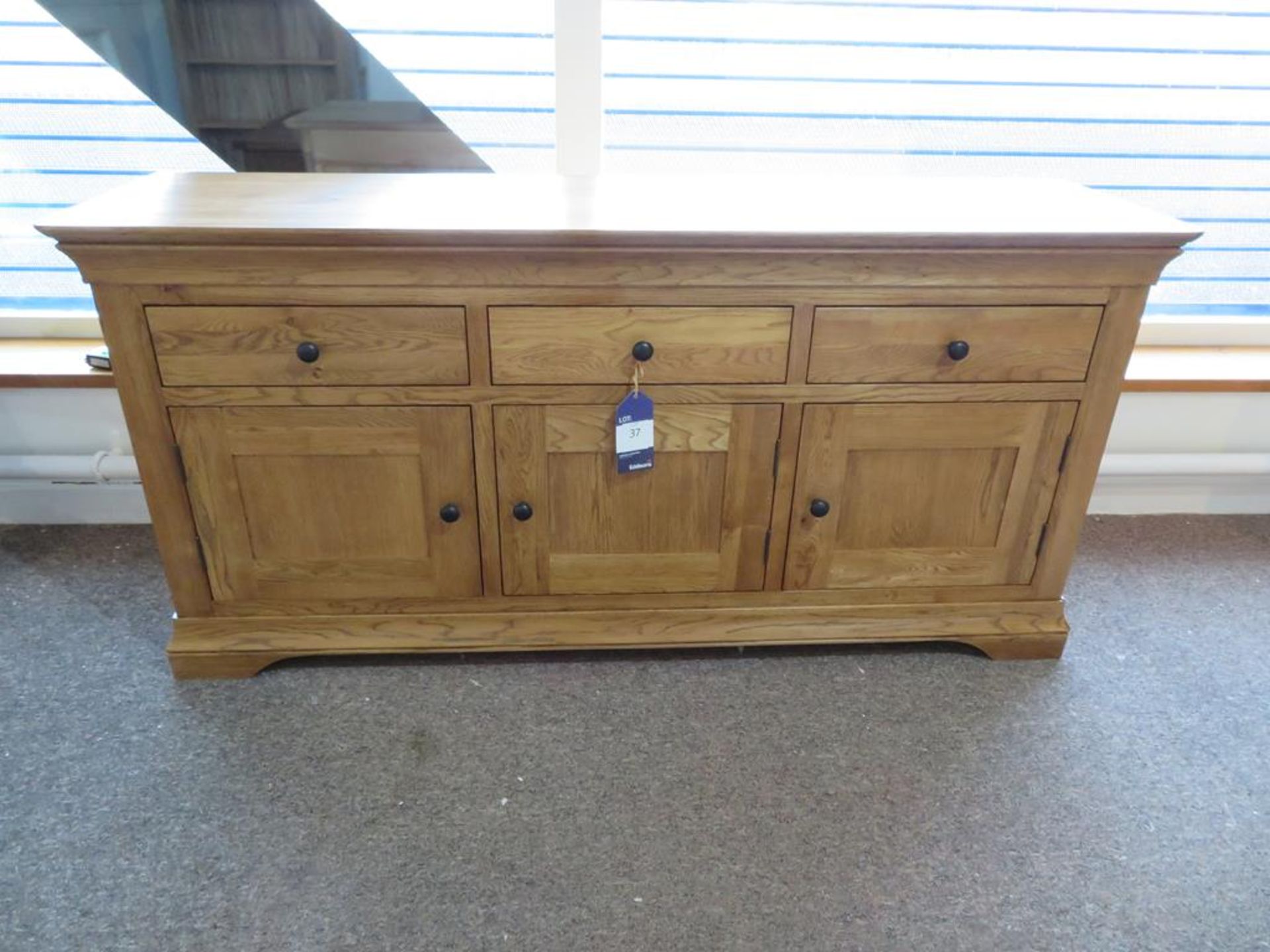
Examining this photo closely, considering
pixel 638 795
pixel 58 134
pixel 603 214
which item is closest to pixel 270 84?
pixel 58 134

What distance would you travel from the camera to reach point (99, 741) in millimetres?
1351

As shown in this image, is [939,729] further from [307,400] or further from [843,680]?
[307,400]

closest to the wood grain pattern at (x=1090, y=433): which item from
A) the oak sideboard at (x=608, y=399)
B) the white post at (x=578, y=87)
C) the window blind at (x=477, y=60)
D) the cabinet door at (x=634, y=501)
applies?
the oak sideboard at (x=608, y=399)

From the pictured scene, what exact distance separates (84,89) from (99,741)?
1.20 metres

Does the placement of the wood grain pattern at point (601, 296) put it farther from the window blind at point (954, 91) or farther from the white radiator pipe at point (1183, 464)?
the white radiator pipe at point (1183, 464)

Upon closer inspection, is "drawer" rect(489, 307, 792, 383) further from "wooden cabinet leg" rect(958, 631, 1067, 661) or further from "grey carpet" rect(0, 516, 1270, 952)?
"wooden cabinet leg" rect(958, 631, 1067, 661)

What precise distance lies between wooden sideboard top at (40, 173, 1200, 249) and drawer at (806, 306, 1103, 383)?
0.10 meters

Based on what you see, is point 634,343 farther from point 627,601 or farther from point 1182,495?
point 1182,495

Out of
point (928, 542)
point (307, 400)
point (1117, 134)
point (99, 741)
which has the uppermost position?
point (1117, 134)

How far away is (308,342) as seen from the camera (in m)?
1.24

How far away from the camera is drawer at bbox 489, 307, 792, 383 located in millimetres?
1252

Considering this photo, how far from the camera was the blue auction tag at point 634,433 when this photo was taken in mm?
1299

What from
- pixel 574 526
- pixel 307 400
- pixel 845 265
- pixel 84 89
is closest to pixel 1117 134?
pixel 845 265

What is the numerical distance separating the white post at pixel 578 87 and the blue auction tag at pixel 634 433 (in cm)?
55
